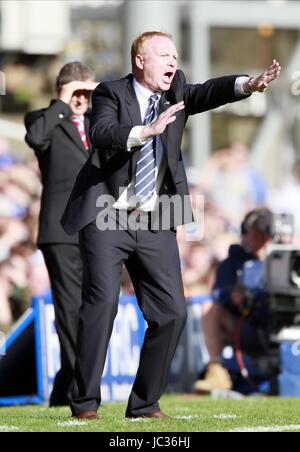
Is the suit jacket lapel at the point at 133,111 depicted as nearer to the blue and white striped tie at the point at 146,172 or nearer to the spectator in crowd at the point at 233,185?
the blue and white striped tie at the point at 146,172

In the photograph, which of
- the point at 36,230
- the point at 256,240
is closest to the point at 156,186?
the point at 256,240

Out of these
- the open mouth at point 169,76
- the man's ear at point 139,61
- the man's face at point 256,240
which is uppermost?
the man's ear at point 139,61

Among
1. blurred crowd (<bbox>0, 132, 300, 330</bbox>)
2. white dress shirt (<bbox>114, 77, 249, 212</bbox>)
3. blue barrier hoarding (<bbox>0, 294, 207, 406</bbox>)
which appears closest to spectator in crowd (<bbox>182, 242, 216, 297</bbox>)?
blurred crowd (<bbox>0, 132, 300, 330</bbox>)

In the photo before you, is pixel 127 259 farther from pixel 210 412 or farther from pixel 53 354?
pixel 53 354

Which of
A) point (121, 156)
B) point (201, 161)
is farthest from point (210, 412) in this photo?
point (201, 161)

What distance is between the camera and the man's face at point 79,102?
9672 mm

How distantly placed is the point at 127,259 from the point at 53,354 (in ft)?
12.8

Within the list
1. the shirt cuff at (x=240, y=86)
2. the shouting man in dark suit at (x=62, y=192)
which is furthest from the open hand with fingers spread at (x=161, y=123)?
the shouting man in dark suit at (x=62, y=192)

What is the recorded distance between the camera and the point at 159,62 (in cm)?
757

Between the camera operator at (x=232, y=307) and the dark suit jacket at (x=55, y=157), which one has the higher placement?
the dark suit jacket at (x=55, y=157)

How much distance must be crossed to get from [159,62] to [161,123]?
0.55 meters

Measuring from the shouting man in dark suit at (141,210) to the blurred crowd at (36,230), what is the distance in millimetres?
4849

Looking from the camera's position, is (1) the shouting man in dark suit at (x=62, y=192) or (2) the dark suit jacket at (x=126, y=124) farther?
(1) the shouting man in dark suit at (x=62, y=192)

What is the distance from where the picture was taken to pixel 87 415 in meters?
7.62
